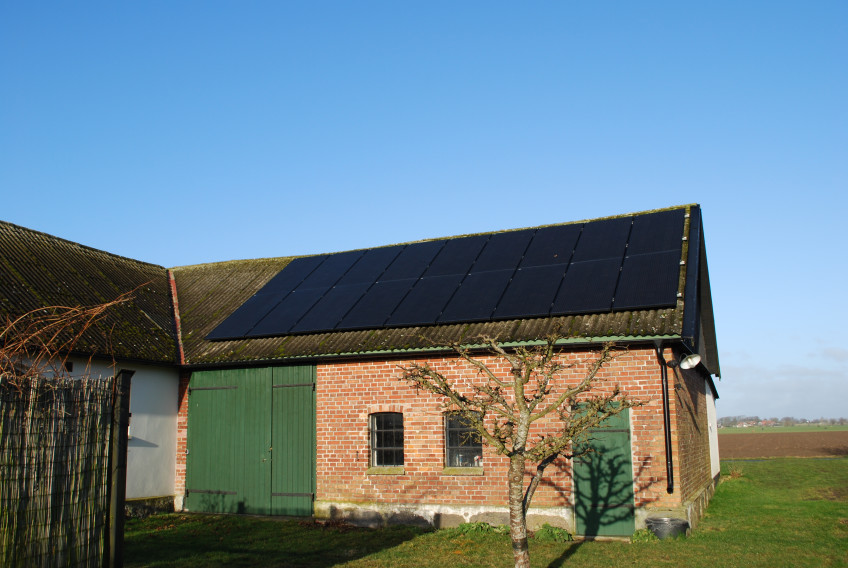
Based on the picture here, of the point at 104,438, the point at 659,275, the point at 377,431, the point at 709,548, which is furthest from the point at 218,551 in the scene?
the point at 659,275

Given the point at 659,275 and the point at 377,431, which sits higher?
the point at 659,275

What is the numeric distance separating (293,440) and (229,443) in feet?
5.34

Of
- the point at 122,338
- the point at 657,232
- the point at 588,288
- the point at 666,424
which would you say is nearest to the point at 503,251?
the point at 588,288

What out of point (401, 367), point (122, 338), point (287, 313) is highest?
point (287, 313)

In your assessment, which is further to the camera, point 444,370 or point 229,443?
point 229,443

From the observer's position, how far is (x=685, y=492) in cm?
1141

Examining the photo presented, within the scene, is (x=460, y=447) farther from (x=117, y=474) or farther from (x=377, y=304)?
(x=117, y=474)

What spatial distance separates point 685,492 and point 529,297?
4.33m

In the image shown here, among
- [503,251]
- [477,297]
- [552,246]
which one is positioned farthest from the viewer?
[503,251]

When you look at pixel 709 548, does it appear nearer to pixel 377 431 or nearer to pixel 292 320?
pixel 377 431

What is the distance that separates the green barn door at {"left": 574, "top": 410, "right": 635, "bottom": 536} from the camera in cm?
1116

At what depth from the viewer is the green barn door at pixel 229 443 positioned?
14.2 meters

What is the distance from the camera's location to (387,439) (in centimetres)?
1336

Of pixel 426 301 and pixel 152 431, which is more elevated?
pixel 426 301
